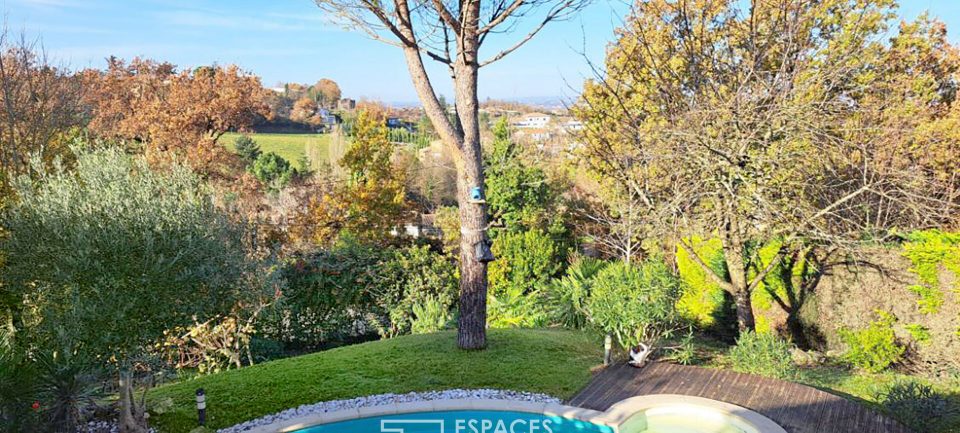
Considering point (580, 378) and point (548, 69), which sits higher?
point (548, 69)

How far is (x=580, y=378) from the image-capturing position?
7.87 meters

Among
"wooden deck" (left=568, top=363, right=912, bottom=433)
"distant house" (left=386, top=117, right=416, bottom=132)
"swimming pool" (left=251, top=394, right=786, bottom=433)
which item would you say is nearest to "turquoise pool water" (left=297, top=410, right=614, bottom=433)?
"swimming pool" (left=251, top=394, right=786, bottom=433)

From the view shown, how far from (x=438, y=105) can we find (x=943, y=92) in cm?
1437

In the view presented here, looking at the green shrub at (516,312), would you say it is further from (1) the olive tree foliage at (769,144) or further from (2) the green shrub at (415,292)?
(1) the olive tree foliage at (769,144)

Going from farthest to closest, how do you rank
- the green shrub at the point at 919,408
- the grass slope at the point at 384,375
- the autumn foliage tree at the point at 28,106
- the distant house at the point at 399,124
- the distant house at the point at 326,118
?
Answer: the distant house at the point at 399,124
the distant house at the point at 326,118
the autumn foliage tree at the point at 28,106
the grass slope at the point at 384,375
the green shrub at the point at 919,408

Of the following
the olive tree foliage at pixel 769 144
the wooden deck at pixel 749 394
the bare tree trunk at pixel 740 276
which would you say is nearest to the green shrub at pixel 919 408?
the wooden deck at pixel 749 394

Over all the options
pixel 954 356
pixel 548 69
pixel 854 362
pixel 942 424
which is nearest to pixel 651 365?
pixel 942 424

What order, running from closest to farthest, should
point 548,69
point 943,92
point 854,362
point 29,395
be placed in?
point 29,395 < point 854,362 < point 548,69 < point 943,92

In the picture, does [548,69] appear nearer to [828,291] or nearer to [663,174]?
[663,174]

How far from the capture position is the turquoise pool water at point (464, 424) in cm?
647

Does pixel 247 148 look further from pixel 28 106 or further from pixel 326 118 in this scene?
pixel 28 106

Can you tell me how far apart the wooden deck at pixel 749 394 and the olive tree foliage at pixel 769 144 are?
106 inches

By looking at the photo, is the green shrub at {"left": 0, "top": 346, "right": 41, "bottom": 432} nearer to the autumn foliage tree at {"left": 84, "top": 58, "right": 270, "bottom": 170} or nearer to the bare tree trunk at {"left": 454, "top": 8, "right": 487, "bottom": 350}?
the bare tree trunk at {"left": 454, "top": 8, "right": 487, "bottom": 350}

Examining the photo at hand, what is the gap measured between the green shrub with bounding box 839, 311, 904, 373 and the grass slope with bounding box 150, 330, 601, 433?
4754 millimetres
